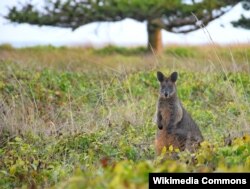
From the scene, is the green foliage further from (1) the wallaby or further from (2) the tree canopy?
(1) the wallaby

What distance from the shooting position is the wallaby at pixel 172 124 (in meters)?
7.29

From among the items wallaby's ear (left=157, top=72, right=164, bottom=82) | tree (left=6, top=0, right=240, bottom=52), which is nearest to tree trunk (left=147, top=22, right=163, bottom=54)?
tree (left=6, top=0, right=240, bottom=52)

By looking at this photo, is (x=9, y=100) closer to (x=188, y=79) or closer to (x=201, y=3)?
(x=188, y=79)

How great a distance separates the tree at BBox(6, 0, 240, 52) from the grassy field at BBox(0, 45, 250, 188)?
9357 mm

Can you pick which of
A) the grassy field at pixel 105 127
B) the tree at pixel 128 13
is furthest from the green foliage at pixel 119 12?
the grassy field at pixel 105 127

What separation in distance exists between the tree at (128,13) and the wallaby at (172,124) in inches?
602

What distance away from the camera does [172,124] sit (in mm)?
7590

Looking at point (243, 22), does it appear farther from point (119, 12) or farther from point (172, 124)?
point (172, 124)

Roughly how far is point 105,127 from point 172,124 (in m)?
1.38

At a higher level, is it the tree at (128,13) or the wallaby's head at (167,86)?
the tree at (128,13)

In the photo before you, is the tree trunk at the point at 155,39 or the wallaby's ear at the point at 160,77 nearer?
the wallaby's ear at the point at 160,77

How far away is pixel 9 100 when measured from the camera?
408 inches

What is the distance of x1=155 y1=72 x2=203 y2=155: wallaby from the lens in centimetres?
729

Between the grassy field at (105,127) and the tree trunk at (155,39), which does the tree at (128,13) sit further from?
the grassy field at (105,127)
